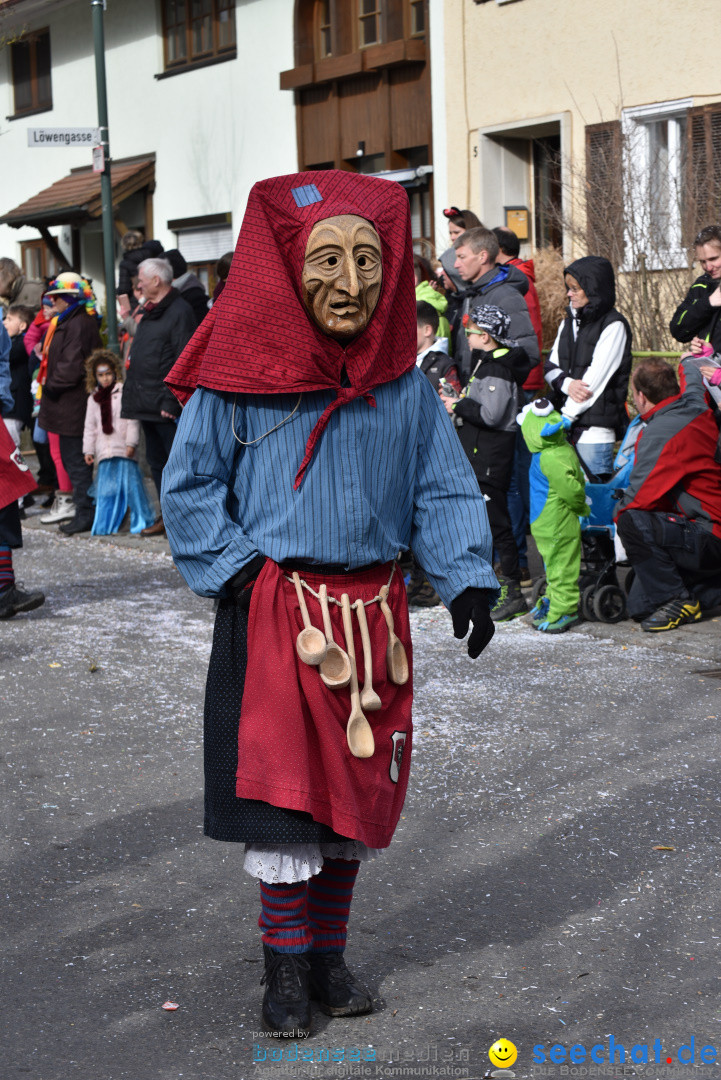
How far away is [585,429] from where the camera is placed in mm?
8594

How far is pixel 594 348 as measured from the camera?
27.8ft

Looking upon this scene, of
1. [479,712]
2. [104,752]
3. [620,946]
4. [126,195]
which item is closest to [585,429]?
[479,712]

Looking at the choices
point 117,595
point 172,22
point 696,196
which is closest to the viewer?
point 117,595

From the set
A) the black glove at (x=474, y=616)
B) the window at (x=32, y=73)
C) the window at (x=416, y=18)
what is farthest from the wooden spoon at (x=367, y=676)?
the window at (x=32, y=73)

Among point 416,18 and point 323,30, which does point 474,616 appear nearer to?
point 416,18

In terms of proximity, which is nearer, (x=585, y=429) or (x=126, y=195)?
(x=585, y=429)

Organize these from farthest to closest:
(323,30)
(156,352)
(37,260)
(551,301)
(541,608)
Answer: (37,260) → (323,30) → (551,301) → (156,352) → (541,608)

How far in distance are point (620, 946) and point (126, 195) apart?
21.0 metres

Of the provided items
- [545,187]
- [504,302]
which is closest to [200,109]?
[545,187]

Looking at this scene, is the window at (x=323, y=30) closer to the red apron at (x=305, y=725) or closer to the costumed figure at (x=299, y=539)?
the costumed figure at (x=299, y=539)

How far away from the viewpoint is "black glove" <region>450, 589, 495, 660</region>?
11.7ft

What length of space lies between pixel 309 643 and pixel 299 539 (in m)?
0.25

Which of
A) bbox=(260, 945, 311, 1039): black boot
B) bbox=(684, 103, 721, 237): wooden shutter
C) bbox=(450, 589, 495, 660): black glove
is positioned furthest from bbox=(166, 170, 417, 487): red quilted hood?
bbox=(684, 103, 721, 237): wooden shutter

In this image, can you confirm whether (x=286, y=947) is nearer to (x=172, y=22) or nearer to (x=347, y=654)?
(x=347, y=654)
